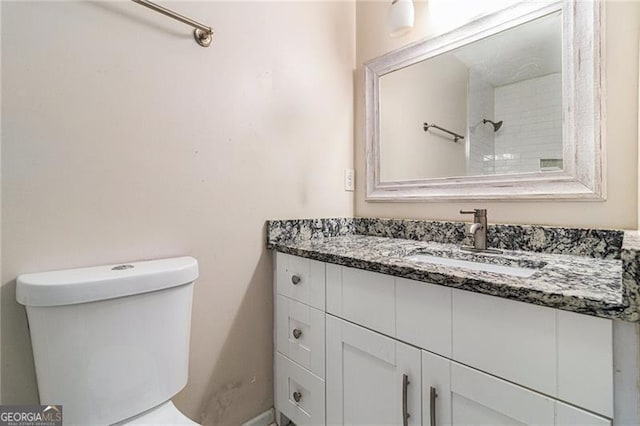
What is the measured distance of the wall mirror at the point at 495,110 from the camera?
3.01ft

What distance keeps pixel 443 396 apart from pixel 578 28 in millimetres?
1144

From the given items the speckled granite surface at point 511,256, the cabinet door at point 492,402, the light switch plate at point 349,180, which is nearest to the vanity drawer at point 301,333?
the speckled granite surface at point 511,256

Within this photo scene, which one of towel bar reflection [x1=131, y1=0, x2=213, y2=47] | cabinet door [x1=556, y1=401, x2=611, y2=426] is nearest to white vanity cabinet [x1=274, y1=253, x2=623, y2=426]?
cabinet door [x1=556, y1=401, x2=611, y2=426]

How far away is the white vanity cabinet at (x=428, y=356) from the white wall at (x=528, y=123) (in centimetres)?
65

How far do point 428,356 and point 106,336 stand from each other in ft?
2.60

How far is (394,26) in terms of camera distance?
1266 millimetres

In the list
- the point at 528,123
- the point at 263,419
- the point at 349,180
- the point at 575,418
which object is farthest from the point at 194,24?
the point at 263,419

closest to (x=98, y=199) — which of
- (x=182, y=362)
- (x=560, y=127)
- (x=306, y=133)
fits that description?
(x=182, y=362)

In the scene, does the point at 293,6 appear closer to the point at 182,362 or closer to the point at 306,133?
the point at 306,133

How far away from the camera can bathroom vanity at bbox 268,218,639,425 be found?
1.68ft

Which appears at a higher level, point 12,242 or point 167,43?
point 167,43

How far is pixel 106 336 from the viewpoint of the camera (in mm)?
729

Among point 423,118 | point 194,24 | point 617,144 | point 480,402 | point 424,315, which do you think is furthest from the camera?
point 423,118

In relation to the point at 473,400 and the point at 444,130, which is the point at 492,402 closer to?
the point at 473,400
